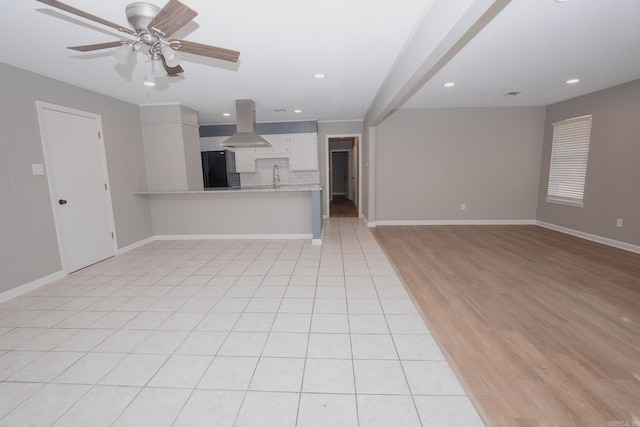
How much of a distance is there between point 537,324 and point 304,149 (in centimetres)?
552

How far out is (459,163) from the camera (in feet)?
19.1

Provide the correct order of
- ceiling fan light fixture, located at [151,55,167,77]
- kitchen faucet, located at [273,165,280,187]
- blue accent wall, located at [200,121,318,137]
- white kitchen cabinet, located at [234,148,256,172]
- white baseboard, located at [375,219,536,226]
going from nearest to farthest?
ceiling fan light fixture, located at [151,55,167,77]
white baseboard, located at [375,219,536,226]
blue accent wall, located at [200,121,318,137]
white kitchen cabinet, located at [234,148,256,172]
kitchen faucet, located at [273,165,280,187]

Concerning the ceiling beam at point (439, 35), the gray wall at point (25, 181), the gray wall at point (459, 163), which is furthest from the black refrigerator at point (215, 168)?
the ceiling beam at point (439, 35)

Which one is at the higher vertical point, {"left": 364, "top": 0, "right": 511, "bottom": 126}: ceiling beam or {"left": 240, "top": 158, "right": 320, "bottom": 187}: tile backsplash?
{"left": 364, "top": 0, "right": 511, "bottom": 126}: ceiling beam

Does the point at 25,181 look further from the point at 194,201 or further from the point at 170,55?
the point at 170,55

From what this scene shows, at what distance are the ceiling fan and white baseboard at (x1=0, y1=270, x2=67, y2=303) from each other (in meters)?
2.67

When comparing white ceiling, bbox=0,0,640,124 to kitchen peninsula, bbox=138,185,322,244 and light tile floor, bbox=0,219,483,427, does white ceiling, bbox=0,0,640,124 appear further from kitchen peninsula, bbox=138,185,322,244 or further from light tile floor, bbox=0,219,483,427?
light tile floor, bbox=0,219,483,427

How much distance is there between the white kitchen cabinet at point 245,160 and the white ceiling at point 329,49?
2.17 meters

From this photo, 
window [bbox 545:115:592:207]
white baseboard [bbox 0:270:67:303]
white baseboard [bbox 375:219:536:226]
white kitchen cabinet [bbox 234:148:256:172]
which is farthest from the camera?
white kitchen cabinet [bbox 234:148:256:172]

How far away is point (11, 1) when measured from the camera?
1.88m

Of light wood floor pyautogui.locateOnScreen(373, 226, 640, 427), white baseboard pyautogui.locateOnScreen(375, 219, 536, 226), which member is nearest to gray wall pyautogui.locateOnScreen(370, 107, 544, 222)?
white baseboard pyautogui.locateOnScreen(375, 219, 536, 226)

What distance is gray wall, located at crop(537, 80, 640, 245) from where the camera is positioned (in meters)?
3.95

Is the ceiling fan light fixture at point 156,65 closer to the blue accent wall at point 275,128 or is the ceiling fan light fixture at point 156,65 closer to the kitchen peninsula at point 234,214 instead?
the kitchen peninsula at point 234,214

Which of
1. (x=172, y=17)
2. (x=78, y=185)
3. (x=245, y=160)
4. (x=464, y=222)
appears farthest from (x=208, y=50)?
(x=464, y=222)
